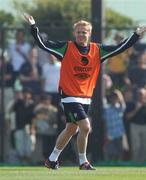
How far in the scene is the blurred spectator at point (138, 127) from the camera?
21781 millimetres

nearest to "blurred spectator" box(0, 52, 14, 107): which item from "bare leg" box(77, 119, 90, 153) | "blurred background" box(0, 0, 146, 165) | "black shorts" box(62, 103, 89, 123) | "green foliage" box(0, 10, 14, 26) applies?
"blurred background" box(0, 0, 146, 165)

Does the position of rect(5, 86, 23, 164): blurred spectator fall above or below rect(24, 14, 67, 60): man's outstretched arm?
below

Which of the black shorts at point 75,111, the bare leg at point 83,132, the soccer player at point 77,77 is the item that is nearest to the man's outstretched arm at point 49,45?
the soccer player at point 77,77

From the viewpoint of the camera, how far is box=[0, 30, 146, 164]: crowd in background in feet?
71.8

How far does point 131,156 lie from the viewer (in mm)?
21969

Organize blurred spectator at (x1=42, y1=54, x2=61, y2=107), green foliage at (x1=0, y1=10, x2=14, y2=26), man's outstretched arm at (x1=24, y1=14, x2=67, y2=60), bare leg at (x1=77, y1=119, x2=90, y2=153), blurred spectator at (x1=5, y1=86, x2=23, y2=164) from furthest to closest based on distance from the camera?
green foliage at (x1=0, y1=10, x2=14, y2=26), blurred spectator at (x1=5, y1=86, x2=23, y2=164), blurred spectator at (x1=42, y1=54, x2=61, y2=107), man's outstretched arm at (x1=24, y1=14, x2=67, y2=60), bare leg at (x1=77, y1=119, x2=90, y2=153)

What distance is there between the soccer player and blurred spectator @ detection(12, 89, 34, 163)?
23.0 ft

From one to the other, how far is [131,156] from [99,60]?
7.07 meters

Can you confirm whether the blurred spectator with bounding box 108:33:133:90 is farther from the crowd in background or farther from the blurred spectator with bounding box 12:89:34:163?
the blurred spectator with bounding box 12:89:34:163

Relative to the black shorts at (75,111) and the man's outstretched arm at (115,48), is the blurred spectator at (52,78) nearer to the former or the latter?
the man's outstretched arm at (115,48)

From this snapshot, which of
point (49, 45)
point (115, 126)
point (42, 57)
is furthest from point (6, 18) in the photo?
point (49, 45)

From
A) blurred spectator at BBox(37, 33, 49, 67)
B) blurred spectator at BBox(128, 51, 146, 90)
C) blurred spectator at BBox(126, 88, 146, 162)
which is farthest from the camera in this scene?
blurred spectator at BBox(128, 51, 146, 90)

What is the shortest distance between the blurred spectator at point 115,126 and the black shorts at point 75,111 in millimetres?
6878

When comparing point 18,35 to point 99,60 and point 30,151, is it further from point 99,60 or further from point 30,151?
point 99,60
